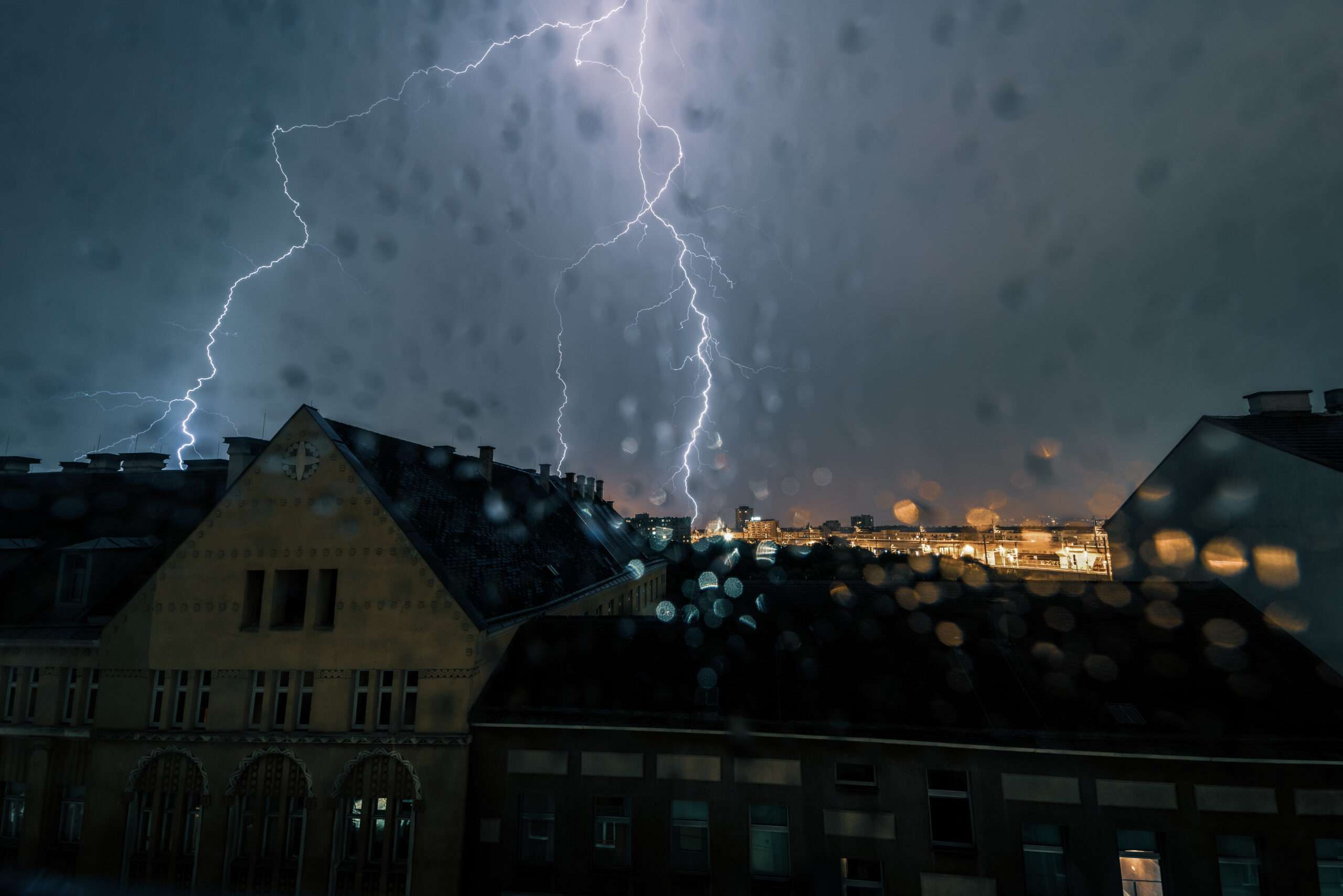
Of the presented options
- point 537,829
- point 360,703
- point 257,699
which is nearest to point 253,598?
point 257,699

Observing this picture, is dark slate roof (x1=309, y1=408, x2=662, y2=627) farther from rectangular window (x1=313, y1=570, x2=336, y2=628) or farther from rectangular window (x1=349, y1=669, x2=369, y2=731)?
rectangular window (x1=349, y1=669, x2=369, y2=731)

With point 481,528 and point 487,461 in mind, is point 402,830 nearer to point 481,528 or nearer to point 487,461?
point 481,528

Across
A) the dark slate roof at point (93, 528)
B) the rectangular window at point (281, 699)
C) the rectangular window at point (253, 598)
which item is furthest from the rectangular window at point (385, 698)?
the dark slate roof at point (93, 528)

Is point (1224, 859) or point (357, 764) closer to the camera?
point (1224, 859)

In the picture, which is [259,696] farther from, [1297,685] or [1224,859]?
[1297,685]

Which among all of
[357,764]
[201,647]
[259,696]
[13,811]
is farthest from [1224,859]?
[13,811]

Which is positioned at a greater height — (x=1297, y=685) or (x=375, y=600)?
(x=375, y=600)
